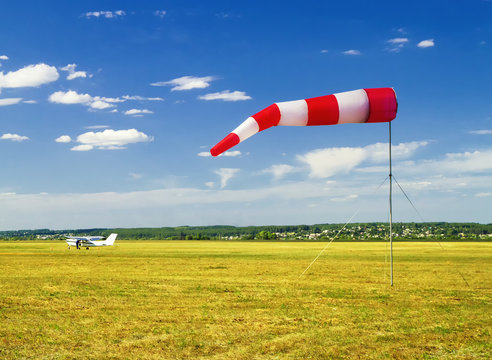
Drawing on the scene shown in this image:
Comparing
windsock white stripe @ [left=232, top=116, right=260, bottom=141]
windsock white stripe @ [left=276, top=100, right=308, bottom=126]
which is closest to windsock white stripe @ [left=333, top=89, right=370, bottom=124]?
windsock white stripe @ [left=276, top=100, right=308, bottom=126]

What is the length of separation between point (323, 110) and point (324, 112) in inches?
2.8

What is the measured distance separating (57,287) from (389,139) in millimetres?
16418

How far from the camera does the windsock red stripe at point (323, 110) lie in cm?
1312

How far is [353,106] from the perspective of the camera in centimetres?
1467

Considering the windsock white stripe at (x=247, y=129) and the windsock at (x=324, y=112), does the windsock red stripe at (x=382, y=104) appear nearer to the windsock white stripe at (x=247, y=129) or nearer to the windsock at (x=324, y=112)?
the windsock at (x=324, y=112)

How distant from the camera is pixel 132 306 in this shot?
15977 mm

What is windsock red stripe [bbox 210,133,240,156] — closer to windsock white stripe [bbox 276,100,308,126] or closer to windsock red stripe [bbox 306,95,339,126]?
windsock white stripe [bbox 276,100,308,126]

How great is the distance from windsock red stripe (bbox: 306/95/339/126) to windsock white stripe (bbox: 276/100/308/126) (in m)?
0.30

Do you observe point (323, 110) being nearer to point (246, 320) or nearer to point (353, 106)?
point (353, 106)

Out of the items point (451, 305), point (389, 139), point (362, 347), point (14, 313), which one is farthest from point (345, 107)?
point (14, 313)

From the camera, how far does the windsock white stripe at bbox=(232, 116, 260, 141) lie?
33.4 feet

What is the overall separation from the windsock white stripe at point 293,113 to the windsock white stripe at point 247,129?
1.40 metres

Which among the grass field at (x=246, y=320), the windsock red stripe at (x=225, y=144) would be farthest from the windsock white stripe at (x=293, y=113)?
the grass field at (x=246, y=320)

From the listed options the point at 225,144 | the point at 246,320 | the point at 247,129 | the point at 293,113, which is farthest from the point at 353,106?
the point at 246,320
